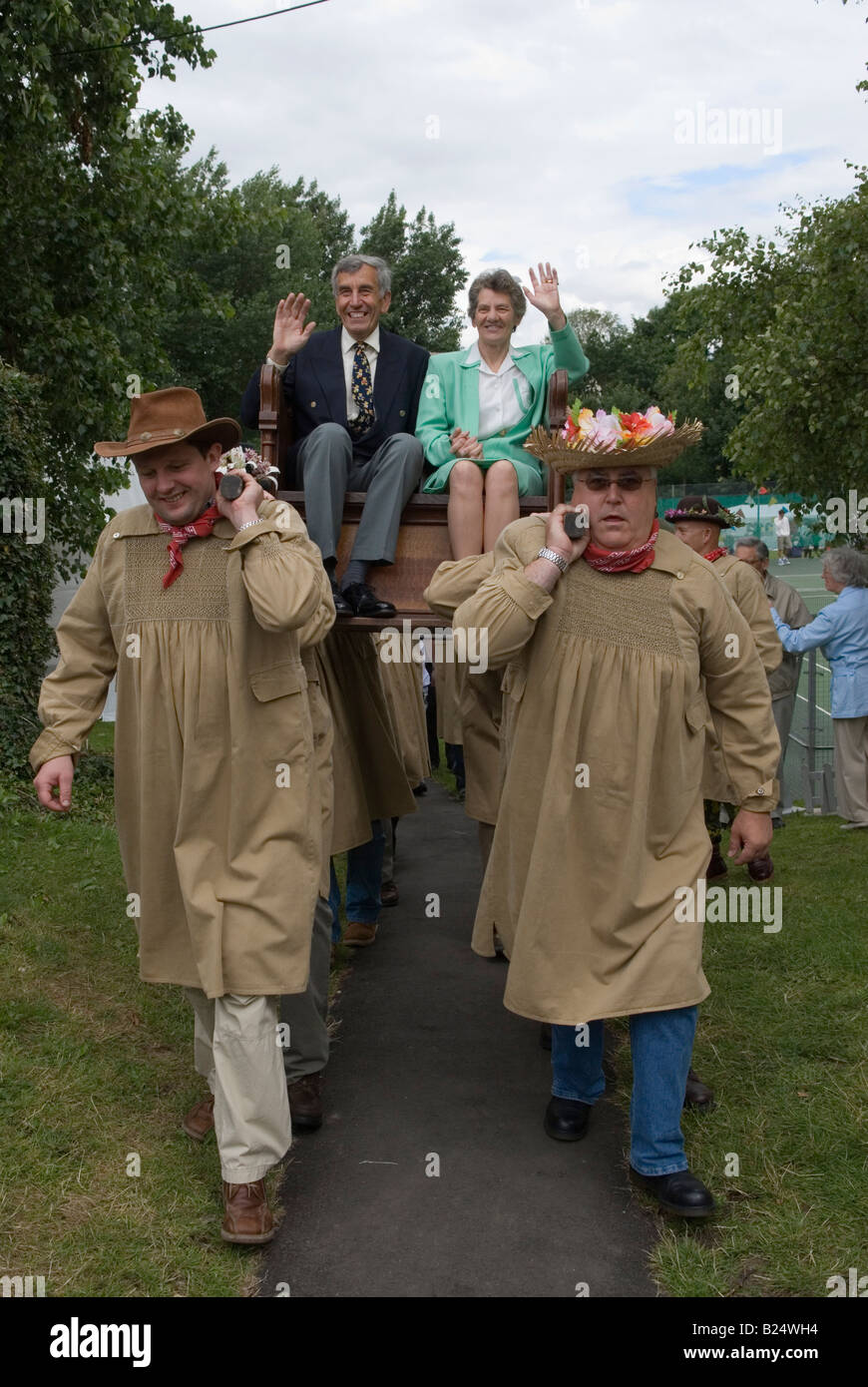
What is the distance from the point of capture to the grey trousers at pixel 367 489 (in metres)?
5.25

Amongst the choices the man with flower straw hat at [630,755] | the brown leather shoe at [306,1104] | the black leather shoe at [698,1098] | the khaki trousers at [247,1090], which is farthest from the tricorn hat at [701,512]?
the khaki trousers at [247,1090]

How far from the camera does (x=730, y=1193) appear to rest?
4137 mm

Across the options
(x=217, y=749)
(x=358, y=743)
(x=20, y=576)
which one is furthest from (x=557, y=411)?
(x=20, y=576)

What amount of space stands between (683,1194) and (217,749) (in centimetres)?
192

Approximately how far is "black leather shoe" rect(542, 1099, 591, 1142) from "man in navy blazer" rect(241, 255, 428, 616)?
7.12ft

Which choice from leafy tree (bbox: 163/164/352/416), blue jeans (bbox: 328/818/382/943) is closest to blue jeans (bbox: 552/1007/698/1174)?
blue jeans (bbox: 328/818/382/943)

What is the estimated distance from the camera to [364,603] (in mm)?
5047

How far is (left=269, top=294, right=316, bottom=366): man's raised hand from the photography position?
5547mm

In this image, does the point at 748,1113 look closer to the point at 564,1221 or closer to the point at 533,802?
the point at 564,1221

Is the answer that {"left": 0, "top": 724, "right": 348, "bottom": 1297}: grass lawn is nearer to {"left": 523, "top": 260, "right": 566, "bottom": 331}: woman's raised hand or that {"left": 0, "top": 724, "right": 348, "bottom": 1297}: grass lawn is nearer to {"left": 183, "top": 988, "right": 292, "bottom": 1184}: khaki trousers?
{"left": 183, "top": 988, "right": 292, "bottom": 1184}: khaki trousers

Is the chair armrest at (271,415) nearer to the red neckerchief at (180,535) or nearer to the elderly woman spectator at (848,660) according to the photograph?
the red neckerchief at (180,535)

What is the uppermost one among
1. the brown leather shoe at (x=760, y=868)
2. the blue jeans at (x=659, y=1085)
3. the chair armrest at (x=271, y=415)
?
the chair armrest at (x=271, y=415)
